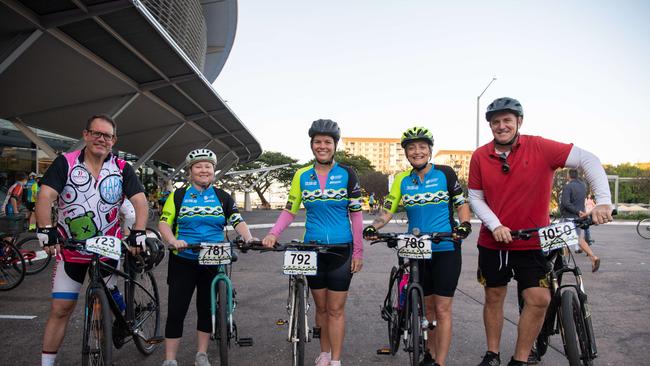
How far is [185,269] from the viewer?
11.2ft

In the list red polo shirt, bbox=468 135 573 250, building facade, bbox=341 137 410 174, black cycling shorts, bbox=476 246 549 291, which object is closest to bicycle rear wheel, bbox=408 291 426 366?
black cycling shorts, bbox=476 246 549 291

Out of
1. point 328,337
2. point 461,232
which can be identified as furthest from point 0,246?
point 461,232

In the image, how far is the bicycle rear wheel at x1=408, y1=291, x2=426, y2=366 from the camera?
9.90 feet

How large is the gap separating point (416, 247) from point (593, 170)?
1.43m

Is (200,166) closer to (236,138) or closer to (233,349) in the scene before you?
(233,349)

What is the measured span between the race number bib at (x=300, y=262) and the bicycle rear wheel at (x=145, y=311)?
60.6 inches

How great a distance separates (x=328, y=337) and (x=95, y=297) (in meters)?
1.86

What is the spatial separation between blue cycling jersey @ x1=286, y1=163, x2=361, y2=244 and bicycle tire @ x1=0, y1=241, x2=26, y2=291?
18.5 feet

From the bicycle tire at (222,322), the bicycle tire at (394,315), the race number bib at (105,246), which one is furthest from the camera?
the bicycle tire at (394,315)

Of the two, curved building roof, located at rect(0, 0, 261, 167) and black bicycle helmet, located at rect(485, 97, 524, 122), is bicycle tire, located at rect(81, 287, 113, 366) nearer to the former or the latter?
black bicycle helmet, located at rect(485, 97, 524, 122)

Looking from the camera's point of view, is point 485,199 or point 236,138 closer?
point 485,199

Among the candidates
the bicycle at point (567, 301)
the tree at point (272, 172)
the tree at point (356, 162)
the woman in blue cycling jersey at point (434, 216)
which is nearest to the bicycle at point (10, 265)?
the woman in blue cycling jersey at point (434, 216)

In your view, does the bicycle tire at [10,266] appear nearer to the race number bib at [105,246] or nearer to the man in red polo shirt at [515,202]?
the race number bib at [105,246]

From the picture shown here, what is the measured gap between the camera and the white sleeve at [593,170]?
2941 millimetres
